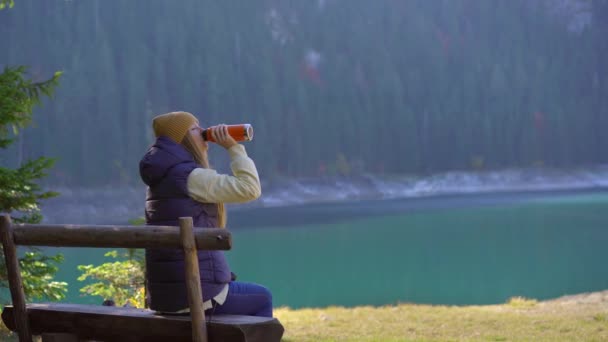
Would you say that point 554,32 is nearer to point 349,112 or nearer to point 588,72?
point 588,72

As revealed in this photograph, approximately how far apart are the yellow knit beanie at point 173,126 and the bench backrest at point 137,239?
1.30ft

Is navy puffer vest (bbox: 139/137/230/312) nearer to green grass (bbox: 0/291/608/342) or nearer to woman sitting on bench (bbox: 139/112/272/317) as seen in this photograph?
woman sitting on bench (bbox: 139/112/272/317)

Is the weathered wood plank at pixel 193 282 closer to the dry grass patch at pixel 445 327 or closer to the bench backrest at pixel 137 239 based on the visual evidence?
the bench backrest at pixel 137 239

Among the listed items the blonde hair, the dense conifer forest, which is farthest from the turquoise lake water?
the dense conifer forest

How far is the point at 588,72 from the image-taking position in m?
61.2

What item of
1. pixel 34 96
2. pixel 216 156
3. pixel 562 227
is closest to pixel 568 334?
pixel 34 96

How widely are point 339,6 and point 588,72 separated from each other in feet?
67.3

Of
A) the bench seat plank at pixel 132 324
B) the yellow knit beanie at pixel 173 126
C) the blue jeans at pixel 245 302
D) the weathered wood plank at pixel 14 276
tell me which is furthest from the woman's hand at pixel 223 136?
the weathered wood plank at pixel 14 276

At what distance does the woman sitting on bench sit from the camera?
114 inches

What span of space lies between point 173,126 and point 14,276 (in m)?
0.92

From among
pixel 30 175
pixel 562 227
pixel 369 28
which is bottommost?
pixel 562 227

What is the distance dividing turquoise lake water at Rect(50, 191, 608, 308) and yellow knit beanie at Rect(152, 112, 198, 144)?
11.4m

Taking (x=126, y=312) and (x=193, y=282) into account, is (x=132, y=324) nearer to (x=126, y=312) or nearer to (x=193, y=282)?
(x=126, y=312)

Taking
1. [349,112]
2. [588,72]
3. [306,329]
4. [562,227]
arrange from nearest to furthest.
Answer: [306,329]
[562,227]
[349,112]
[588,72]
